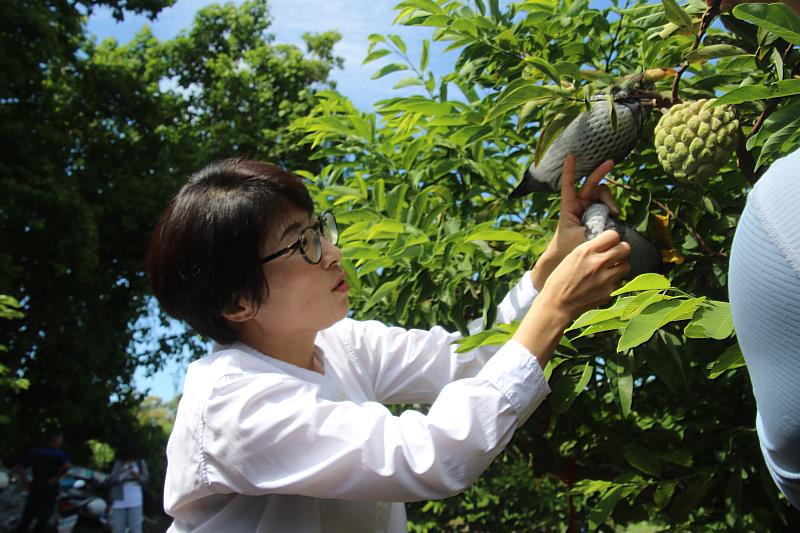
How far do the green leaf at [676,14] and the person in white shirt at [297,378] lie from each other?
12.5 inches

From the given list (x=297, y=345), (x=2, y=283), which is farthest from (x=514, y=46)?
(x=2, y=283)

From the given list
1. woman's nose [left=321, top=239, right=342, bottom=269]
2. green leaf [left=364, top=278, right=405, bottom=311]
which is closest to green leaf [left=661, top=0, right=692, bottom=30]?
woman's nose [left=321, top=239, right=342, bottom=269]

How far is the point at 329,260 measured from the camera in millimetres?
1701

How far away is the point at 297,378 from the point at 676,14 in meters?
0.99

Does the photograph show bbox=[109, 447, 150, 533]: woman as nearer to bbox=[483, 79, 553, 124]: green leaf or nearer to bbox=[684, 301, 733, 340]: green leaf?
bbox=[483, 79, 553, 124]: green leaf

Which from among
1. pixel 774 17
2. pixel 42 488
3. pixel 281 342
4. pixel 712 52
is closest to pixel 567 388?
pixel 281 342

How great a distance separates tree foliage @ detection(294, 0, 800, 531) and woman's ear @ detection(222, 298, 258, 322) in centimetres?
41

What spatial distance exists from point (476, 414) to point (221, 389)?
0.46 metres

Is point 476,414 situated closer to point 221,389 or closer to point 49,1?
point 221,389

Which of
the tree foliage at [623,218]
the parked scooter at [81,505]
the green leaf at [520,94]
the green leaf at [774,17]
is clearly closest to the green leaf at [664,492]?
the tree foliage at [623,218]

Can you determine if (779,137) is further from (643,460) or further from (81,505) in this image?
(81,505)

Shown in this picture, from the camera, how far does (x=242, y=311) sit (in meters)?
1.66

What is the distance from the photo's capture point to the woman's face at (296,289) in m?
1.66

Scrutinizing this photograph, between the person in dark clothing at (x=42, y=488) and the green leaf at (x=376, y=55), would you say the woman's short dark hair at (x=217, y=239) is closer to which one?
the green leaf at (x=376, y=55)
